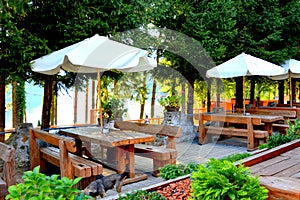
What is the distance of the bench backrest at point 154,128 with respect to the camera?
192 inches

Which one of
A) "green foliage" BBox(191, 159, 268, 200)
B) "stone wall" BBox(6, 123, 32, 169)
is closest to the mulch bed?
"green foliage" BBox(191, 159, 268, 200)

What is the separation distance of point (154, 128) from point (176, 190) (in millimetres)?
2577

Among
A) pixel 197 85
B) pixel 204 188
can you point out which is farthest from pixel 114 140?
pixel 197 85

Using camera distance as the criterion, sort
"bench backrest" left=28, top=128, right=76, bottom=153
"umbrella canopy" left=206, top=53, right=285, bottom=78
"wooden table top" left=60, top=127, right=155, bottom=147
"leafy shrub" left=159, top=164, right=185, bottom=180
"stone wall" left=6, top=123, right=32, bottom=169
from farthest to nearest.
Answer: "umbrella canopy" left=206, top=53, right=285, bottom=78 → "stone wall" left=6, top=123, right=32, bottom=169 → "wooden table top" left=60, top=127, right=155, bottom=147 → "bench backrest" left=28, top=128, right=76, bottom=153 → "leafy shrub" left=159, top=164, right=185, bottom=180

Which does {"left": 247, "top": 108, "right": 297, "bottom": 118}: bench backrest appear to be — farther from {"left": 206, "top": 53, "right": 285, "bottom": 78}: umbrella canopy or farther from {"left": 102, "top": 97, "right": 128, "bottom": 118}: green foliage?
{"left": 102, "top": 97, "right": 128, "bottom": 118}: green foliage

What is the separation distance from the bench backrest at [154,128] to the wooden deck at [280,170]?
1839mm

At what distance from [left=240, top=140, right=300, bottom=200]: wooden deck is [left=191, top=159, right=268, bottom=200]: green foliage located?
0.12m

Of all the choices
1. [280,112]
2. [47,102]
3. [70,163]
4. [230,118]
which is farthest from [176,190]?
[280,112]

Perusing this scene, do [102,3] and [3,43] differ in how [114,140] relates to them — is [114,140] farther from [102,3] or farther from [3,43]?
[102,3]

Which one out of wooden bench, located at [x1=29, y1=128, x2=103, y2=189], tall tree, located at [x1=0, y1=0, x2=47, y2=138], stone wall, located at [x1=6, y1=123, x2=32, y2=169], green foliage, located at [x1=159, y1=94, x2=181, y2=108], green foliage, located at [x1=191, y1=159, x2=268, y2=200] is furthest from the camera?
green foliage, located at [x1=159, y1=94, x2=181, y2=108]

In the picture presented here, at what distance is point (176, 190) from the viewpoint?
8.78 ft

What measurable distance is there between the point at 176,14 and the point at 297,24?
492cm

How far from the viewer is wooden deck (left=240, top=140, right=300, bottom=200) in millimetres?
1976

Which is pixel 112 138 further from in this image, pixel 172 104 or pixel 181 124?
pixel 181 124
